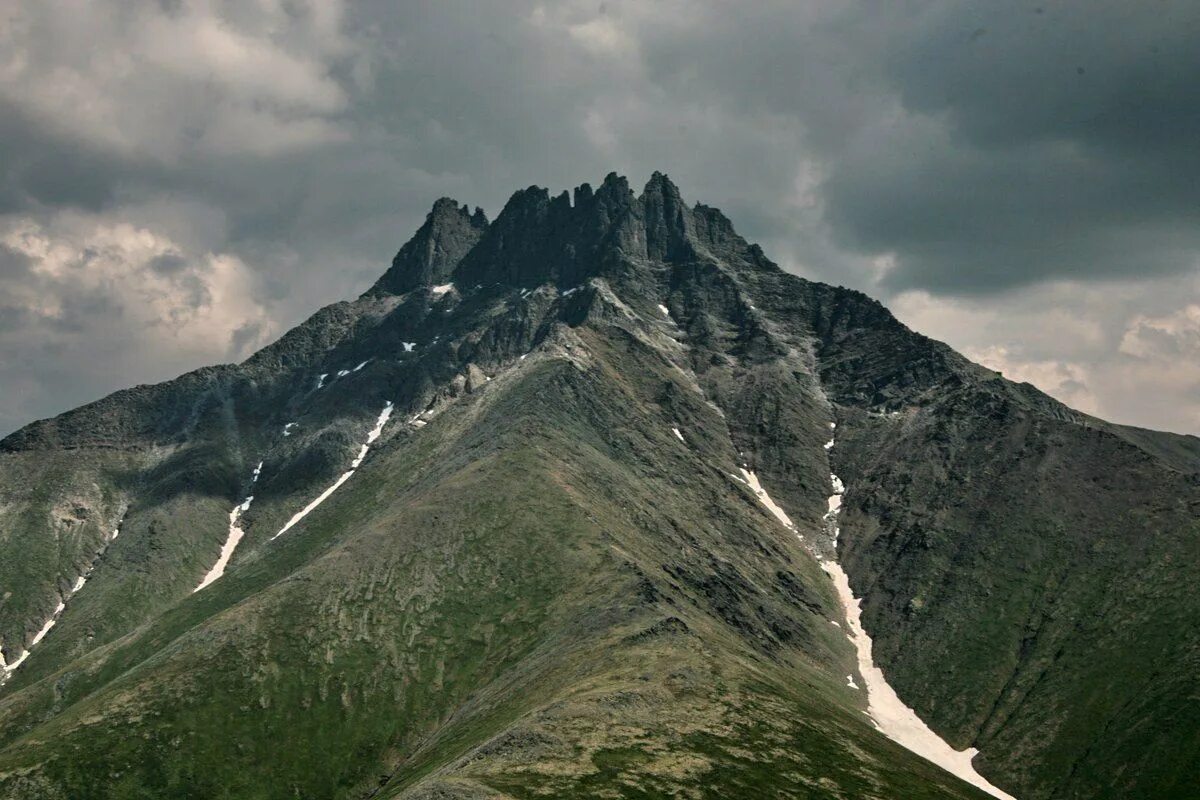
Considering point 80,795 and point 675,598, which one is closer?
point 80,795

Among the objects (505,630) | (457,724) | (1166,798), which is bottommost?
(1166,798)

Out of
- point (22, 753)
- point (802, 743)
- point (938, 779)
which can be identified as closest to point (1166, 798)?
point (938, 779)

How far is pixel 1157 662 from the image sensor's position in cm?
19788

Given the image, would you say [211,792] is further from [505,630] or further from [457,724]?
[505,630]

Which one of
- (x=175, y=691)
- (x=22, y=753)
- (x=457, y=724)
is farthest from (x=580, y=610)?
(x=22, y=753)

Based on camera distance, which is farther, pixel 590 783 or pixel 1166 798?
pixel 1166 798

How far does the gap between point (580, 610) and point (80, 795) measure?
93153 millimetres

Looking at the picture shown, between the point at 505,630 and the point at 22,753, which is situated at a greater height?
the point at 505,630

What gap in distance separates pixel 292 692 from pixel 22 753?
46586 millimetres

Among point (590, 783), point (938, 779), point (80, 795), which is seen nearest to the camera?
point (590, 783)

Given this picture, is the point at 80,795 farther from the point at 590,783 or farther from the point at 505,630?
the point at 590,783

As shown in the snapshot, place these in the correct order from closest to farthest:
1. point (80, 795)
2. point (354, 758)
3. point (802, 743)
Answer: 1. point (802, 743)
2. point (80, 795)
3. point (354, 758)

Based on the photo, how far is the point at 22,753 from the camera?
542 ft

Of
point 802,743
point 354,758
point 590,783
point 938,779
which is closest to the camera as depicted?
point 590,783
